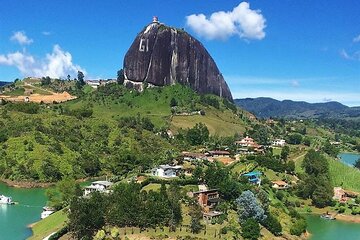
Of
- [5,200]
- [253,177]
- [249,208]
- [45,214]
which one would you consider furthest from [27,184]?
[249,208]

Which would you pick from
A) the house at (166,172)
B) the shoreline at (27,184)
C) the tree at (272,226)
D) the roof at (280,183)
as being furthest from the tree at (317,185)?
the shoreline at (27,184)

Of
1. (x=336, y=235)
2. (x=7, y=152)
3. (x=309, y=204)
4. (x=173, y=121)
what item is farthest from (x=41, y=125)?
(x=336, y=235)

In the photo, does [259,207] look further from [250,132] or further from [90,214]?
[250,132]

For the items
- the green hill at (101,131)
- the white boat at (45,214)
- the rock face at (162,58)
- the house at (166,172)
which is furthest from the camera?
the rock face at (162,58)

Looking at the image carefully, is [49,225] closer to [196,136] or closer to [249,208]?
[249,208]

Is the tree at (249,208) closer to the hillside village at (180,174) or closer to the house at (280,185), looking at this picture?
the hillside village at (180,174)

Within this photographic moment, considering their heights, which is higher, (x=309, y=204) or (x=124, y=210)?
(x=124, y=210)
